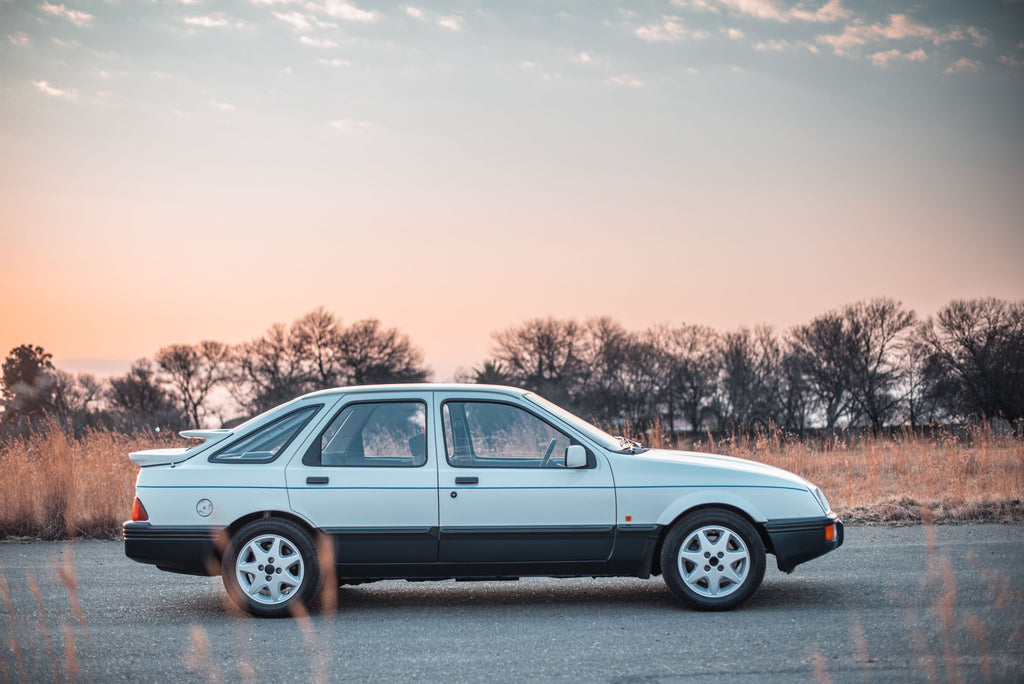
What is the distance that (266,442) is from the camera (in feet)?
23.6

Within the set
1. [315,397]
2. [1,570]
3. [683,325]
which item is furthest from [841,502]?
[683,325]

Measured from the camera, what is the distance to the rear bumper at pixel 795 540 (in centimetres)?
686

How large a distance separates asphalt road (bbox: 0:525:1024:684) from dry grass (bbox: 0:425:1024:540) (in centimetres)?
313

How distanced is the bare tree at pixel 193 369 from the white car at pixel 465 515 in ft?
236

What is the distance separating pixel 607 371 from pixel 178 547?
67.5 metres

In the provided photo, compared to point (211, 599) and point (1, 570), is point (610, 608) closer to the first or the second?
point (211, 599)

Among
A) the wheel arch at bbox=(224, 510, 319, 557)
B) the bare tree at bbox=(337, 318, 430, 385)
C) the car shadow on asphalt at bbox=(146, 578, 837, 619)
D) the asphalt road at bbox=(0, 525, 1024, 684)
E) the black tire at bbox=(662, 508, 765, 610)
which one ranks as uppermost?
the bare tree at bbox=(337, 318, 430, 385)

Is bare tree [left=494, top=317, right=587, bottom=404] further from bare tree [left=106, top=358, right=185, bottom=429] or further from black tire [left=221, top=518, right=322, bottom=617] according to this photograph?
black tire [left=221, top=518, right=322, bottom=617]

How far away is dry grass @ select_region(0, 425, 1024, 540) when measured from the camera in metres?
11.9

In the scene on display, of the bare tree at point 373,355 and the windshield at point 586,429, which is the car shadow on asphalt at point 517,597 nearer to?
the windshield at point 586,429

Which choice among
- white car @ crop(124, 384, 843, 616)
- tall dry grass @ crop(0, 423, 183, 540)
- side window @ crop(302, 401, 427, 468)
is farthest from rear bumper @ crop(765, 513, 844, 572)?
tall dry grass @ crop(0, 423, 183, 540)

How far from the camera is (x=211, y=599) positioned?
25.7 ft

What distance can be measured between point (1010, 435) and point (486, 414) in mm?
10877

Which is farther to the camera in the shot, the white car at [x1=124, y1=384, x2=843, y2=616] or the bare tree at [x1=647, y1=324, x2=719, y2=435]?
the bare tree at [x1=647, y1=324, x2=719, y2=435]
